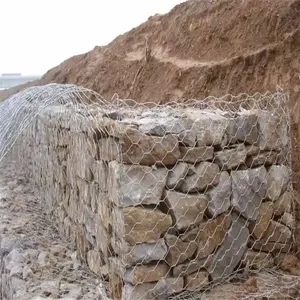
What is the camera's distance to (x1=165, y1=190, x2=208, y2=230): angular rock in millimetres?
2891

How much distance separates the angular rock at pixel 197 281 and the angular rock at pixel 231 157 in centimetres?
76

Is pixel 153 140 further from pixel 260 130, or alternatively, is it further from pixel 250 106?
pixel 250 106

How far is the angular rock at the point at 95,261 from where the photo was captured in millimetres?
3321

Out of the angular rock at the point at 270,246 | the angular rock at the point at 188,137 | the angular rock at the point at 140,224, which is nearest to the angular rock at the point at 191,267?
the angular rock at the point at 140,224

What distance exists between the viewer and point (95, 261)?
3.44 m

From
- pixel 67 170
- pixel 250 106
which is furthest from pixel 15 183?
pixel 250 106

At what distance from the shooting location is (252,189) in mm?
3303

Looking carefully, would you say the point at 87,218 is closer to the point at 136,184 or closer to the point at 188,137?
the point at 136,184

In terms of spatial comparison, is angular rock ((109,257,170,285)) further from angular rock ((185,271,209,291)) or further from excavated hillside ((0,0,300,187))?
excavated hillside ((0,0,300,187))

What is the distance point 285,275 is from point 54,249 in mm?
2097

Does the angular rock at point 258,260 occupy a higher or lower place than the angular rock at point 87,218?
lower

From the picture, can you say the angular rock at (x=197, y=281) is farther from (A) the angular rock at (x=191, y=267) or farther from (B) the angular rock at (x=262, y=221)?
(B) the angular rock at (x=262, y=221)

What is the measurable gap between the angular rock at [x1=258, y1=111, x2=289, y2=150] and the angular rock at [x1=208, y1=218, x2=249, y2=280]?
64 cm

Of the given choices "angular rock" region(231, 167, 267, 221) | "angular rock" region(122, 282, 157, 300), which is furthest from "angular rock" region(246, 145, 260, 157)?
"angular rock" region(122, 282, 157, 300)
